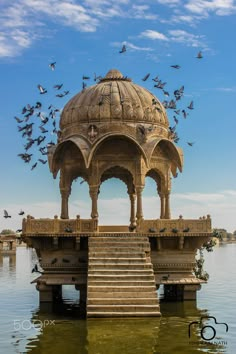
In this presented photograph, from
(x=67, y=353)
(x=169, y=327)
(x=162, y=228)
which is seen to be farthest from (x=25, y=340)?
(x=162, y=228)

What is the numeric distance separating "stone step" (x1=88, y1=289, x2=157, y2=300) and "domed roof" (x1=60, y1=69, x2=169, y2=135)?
25.6 ft

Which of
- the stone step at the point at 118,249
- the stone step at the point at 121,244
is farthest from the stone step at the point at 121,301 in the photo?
the stone step at the point at 121,244

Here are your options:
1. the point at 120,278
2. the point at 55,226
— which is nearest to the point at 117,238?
the point at 120,278

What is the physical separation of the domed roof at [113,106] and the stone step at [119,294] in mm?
7808

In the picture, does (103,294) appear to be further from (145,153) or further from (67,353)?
(145,153)

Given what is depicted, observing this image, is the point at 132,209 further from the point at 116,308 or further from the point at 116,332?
the point at 116,332

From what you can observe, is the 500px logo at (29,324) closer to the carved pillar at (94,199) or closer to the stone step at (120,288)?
the stone step at (120,288)

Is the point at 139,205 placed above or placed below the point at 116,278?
above

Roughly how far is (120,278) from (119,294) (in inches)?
29.7

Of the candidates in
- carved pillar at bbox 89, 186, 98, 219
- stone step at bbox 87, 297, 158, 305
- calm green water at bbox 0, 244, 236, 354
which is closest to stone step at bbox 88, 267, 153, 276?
stone step at bbox 87, 297, 158, 305

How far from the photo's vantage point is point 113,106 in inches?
902

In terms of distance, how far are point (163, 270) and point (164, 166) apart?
4.66 meters

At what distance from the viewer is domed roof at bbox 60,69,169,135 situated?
899 inches

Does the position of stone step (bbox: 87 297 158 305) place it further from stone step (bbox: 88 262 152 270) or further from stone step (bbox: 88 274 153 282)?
stone step (bbox: 88 262 152 270)
